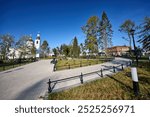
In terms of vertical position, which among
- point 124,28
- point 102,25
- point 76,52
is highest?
point 102,25

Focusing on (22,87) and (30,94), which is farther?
(22,87)

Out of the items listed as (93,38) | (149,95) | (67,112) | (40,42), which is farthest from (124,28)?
(40,42)

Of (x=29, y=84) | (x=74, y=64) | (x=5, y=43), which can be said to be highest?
(x=5, y=43)

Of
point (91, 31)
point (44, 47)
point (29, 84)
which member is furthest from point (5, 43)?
point (44, 47)

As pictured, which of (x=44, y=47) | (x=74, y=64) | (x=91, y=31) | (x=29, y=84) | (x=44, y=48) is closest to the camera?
(x=29, y=84)

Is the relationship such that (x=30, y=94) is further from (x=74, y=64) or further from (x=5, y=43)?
(x=5, y=43)

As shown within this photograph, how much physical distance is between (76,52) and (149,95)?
68982 mm

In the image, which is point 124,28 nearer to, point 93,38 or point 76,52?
point 93,38

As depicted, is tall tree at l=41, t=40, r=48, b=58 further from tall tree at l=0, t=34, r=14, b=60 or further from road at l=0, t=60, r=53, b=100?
road at l=0, t=60, r=53, b=100

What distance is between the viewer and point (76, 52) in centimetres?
7400

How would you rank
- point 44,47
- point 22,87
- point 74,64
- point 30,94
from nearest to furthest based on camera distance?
point 30,94, point 22,87, point 74,64, point 44,47

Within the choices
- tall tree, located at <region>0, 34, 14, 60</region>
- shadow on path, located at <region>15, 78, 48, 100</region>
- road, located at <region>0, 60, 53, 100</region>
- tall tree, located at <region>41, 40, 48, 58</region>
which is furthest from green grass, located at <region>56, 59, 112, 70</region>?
tall tree, located at <region>41, 40, 48, 58</region>

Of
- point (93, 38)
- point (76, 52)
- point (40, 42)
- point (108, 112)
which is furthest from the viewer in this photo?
point (40, 42)

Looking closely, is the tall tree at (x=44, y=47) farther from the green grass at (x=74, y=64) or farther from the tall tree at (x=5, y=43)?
the green grass at (x=74, y=64)
